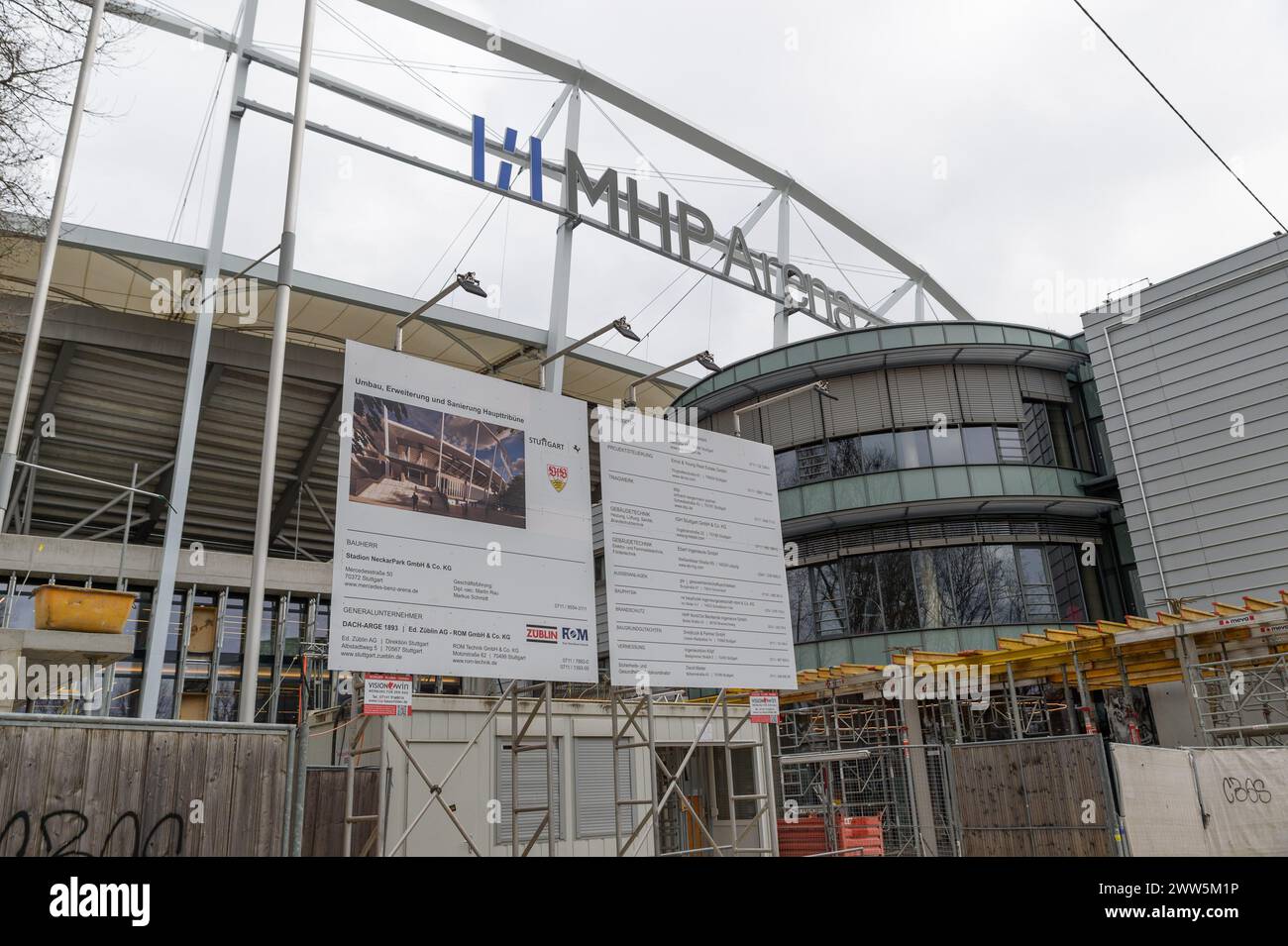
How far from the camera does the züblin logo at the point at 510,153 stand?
2575 centimetres

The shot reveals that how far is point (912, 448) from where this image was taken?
28297mm

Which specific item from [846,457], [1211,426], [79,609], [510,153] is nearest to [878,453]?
[846,457]

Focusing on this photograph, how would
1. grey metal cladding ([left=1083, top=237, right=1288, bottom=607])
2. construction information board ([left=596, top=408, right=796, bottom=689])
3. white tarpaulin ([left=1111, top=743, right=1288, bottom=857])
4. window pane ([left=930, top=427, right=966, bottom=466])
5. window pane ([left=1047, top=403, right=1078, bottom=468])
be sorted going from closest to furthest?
white tarpaulin ([left=1111, top=743, right=1288, bottom=857])
construction information board ([left=596, top=408, right=796, bottom=689])
grey metal cladding ([left=1083, top=237, right=1288, bottom=607])
window pane ([left=930, top=427, right=966, bottom=466])
window pane ([left=1047, top=403, right=1078, bottom=468])

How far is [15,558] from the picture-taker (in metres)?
22.3

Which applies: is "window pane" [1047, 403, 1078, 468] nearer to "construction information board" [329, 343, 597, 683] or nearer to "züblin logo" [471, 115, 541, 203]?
"züblin logo" [471, 115, 541, 203]

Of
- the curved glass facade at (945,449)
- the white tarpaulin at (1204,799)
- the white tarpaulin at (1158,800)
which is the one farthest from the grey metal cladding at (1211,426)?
the white tarpaulin at (1158,800)

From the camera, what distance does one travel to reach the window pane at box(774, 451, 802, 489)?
29.5m

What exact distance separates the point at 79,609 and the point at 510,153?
19.1 metres

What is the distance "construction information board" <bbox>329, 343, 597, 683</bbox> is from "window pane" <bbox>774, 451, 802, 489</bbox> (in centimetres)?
1751

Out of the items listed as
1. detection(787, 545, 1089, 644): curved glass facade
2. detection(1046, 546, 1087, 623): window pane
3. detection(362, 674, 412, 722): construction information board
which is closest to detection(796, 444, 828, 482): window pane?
detection(787, 545, 1089, 644): curved glass facade

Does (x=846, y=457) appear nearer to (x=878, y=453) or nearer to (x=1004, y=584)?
(x=878, y=453)

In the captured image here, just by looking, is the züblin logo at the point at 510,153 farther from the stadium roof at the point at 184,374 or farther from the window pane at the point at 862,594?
the window pane at the point at 862,594

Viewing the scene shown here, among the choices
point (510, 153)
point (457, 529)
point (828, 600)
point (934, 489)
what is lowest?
point (457, 529)

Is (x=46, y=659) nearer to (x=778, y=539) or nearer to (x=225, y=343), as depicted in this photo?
(x=778, y=539)
